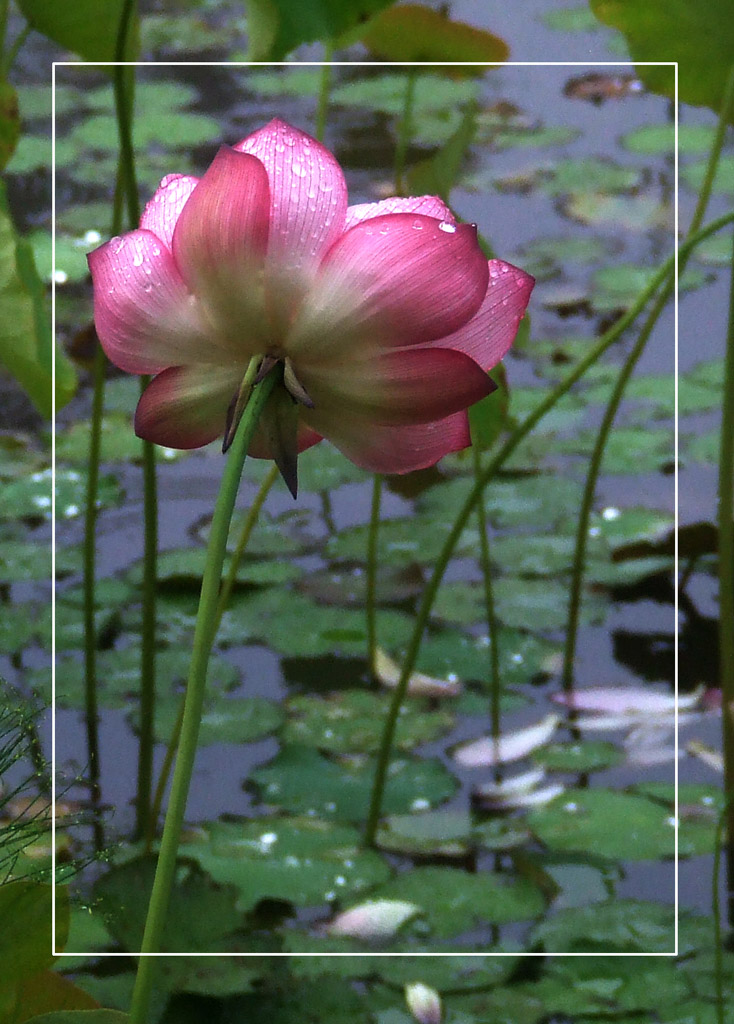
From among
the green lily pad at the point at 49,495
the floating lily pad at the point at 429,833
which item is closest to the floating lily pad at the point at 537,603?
the floating lily pad at the point at 429,833

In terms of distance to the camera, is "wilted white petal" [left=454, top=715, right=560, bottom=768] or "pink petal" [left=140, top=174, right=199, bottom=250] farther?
"wilted white petal" [left=454, top=715, right=560, bottom=768]

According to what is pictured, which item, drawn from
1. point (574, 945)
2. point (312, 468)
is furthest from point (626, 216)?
point (574, 945)

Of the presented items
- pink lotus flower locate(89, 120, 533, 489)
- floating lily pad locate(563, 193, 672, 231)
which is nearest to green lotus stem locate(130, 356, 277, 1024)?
pink lotus flower locate(89, 120, 533, 489)

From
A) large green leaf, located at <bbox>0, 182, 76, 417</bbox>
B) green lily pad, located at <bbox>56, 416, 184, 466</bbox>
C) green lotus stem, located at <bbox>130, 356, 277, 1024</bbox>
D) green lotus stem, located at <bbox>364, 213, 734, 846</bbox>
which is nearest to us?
green lotus stem, located at <bbox>130, 356, 277, 1024</bbox>

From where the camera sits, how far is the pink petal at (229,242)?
185 mm

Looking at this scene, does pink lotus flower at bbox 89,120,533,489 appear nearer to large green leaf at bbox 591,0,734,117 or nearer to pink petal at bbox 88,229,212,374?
pink petal at bbox 88,229,212,374

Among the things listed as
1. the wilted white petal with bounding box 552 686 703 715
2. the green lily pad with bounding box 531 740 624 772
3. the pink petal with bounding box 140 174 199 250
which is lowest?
the green lily pad with bounding box 531 740 624 772

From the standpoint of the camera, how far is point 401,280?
0.18m

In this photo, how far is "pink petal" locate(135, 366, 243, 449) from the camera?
0.20 meters

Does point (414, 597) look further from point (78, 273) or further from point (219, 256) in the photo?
point (219, 256)

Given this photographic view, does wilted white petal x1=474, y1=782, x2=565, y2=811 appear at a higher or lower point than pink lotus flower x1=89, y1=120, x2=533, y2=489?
lower

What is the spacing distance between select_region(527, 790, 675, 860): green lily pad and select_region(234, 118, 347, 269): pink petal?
43 centimetres

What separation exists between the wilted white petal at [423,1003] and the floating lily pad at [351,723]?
11 centimetres

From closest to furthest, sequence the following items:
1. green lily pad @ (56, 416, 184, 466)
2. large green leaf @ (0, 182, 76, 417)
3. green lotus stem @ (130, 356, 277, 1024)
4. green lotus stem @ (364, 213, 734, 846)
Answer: green lotus stem @ (130, 356, 277, 1024) < large green leaf @ (0, 182, 76, 417) < green lotus stem @ (364, 213, 734, 846) < green lily pad @ (56, 416, 184, 466)
